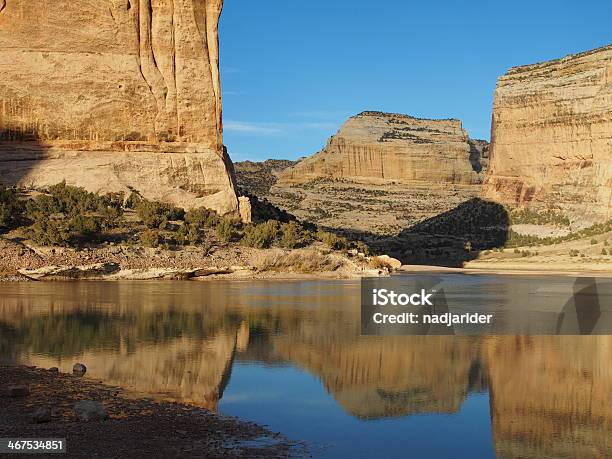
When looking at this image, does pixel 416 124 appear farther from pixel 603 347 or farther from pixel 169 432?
pixel 169 432

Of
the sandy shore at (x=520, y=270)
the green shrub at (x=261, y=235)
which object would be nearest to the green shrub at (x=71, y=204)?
the green shrub at (x=261, y=235)

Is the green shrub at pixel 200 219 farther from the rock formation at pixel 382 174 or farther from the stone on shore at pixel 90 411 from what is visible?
the rock formation at pixel 382 174

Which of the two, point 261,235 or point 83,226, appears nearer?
point 83,226

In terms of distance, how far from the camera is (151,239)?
105 feet

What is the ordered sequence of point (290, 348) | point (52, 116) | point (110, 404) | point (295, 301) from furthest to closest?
point (52, 116)
point (295, 301)
point (290, 348)
point (110, 404)

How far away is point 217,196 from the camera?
38000 millimetres

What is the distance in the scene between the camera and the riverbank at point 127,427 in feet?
26.2

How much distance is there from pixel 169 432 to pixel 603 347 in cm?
1031

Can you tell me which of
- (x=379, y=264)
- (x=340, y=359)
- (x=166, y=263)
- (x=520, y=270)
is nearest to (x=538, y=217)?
(x=520, y=270)

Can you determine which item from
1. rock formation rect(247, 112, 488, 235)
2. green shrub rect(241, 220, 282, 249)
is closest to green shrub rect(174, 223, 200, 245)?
green shrub rect(241, 220, 282, 249)

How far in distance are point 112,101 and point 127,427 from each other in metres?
31.7

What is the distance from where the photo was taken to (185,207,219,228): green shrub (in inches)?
1394

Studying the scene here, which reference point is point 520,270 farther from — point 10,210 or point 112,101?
point 10,210

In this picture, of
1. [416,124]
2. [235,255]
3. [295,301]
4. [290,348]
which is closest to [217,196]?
[235,255]
